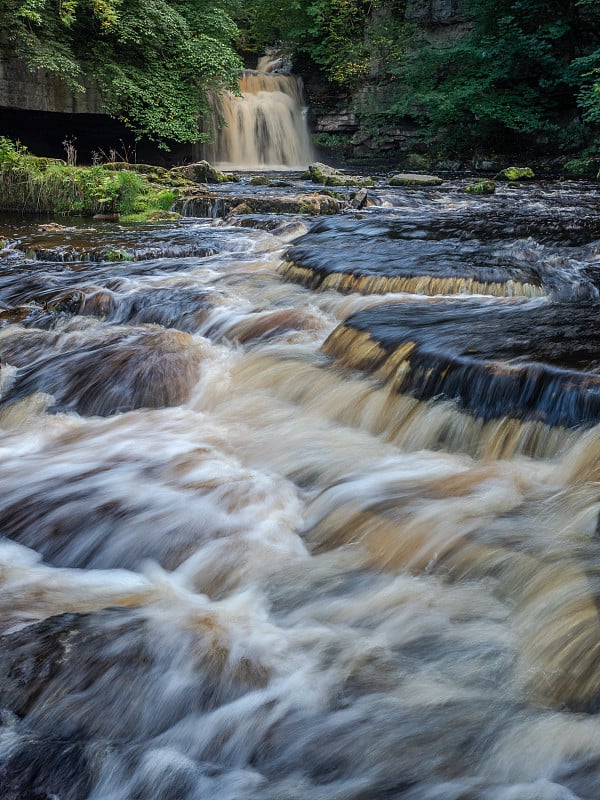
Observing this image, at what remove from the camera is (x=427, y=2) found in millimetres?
21203

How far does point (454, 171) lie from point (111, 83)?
8.63 m

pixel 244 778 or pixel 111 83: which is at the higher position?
pixel 111 83

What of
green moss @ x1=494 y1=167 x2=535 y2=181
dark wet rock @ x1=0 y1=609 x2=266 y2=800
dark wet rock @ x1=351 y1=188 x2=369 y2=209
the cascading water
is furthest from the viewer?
the cascading water

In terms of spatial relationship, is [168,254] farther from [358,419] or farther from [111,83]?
[111,83]

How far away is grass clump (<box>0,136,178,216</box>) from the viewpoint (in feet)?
36.5

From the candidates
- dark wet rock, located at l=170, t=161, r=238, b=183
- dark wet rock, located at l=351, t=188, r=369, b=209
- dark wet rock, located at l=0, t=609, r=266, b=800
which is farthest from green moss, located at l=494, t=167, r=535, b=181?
dark wet rock, located at l=0, t=609, r=266, b=800

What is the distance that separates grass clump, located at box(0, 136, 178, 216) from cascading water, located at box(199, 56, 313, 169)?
7963 millimetres

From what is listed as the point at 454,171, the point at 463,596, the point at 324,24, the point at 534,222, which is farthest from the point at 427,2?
the point at 463,596

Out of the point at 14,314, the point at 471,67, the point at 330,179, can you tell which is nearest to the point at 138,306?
the point at 14,314

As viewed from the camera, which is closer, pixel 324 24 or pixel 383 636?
pixel 383 636

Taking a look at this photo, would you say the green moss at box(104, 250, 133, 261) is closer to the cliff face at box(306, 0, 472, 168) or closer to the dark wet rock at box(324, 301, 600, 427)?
the dark wet rock at box(324, 301, 600, 427)

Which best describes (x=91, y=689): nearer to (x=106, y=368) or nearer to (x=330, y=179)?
(x=106, y=368)

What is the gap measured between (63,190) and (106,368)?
7.55 meters

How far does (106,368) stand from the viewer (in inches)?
188
